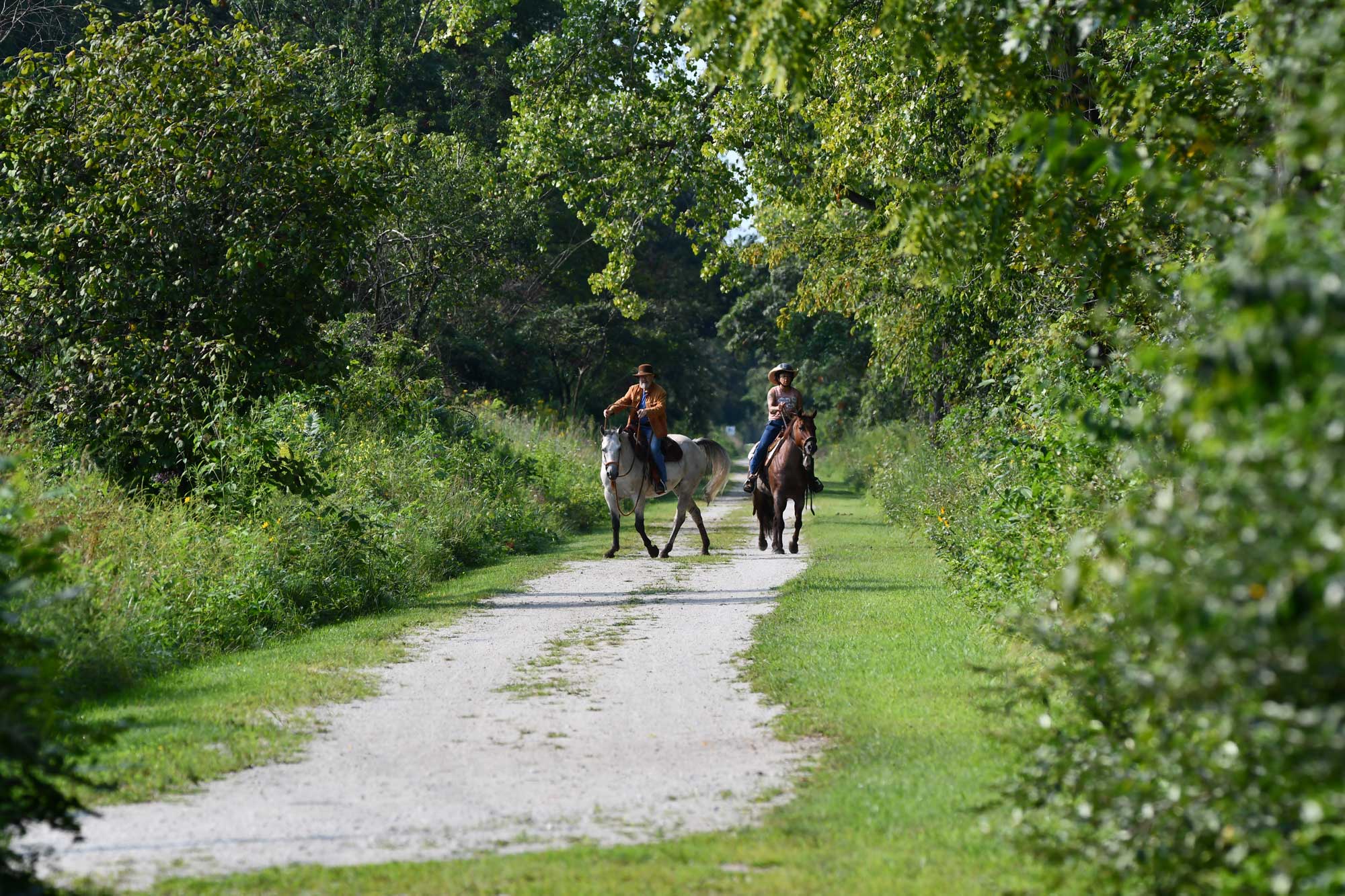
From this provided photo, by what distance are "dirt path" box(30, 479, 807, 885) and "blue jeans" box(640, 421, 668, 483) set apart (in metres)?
8.18

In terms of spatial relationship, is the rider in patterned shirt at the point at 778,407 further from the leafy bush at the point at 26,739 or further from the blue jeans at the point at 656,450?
the leafy bush at the point at 26,739

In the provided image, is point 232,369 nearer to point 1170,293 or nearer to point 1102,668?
point 1170,293

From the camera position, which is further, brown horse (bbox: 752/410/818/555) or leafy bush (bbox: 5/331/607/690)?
brown horse (bbox: 752/410/818/555)

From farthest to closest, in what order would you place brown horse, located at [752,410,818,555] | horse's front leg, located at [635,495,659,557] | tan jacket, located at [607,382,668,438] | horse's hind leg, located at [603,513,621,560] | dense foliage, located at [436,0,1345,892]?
tan jacket, located at [607,382,668,438]
brown horse, located at [752,410,818,555]
horse's hind leg, located at [603,513,621,560]
horse's front leg, located at [635,495,659,557]
dense foliage, located at [436,0,1345,892]

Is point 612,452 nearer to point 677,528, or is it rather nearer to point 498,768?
point 677,528

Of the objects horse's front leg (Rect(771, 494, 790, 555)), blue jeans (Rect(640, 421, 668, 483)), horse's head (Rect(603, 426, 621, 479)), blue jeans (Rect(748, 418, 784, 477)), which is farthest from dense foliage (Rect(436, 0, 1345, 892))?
horse's head (Rect(603, 426, 621, 479))

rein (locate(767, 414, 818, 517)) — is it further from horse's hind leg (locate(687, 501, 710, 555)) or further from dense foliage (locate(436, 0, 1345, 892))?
dense foliage (locate(436, 0, 1345, 892))

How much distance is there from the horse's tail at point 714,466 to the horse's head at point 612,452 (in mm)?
2636

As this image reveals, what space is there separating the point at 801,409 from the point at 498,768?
44.9 feet

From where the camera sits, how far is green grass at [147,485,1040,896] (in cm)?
521

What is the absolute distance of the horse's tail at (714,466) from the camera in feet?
72.1

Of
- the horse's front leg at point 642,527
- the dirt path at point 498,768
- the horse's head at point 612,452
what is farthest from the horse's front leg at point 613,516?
the dirt path at point 498,768

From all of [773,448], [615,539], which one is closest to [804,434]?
[773,448]

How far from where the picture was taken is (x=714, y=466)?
22172mm
